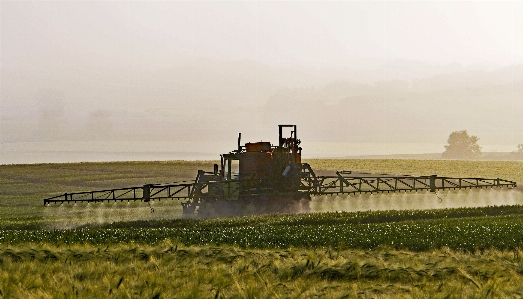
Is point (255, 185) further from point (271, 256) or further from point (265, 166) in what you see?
point (271, 256)

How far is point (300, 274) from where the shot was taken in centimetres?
1248

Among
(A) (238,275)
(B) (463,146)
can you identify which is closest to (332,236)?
(A) (238,275)

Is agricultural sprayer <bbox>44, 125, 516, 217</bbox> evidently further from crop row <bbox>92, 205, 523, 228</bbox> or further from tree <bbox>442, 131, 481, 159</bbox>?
tree <bbox>442, 131, 481, 159</bbox>

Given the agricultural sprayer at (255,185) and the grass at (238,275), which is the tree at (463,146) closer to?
the agricultural sprayer at (255,185)

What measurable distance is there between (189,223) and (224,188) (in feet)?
18.6

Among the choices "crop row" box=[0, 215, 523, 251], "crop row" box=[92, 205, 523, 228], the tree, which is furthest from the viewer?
the tree

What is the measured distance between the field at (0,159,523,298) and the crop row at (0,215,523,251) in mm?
40

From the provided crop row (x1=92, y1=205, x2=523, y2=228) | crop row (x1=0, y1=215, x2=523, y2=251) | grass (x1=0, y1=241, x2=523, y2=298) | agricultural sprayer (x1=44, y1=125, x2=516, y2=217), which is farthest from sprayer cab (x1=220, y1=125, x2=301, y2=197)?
grass (x1=0, y1=241, x2=523, y2=298)

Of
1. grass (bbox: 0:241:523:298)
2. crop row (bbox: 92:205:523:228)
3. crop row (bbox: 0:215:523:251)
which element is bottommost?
crop row (bbox: 92:205:523:228)

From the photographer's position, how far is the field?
10.3 m

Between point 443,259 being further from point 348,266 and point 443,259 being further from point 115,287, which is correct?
point 115,287

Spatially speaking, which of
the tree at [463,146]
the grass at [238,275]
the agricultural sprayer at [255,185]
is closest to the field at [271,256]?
the grass at [238,275]

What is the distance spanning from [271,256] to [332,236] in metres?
6.31

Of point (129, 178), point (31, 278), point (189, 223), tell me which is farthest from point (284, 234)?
point (129, 178)
